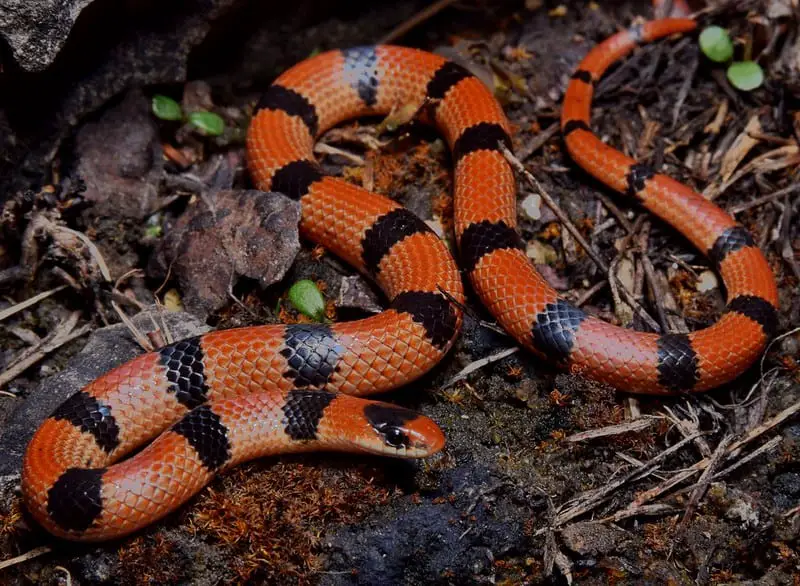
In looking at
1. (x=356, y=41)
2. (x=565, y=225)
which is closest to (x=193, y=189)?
(x=356, y=41)

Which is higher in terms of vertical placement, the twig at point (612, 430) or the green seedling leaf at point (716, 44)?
the green seedling leaf at point (716, 44)

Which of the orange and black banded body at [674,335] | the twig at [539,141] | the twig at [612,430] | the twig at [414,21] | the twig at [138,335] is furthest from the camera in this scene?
the twig at [414,21]

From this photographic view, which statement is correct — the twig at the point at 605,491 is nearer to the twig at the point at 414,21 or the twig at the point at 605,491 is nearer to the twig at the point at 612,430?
the twig at the point at 612,430

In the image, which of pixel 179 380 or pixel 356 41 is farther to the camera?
pixel 356 41

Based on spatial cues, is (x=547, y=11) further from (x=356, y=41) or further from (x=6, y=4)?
(x=6, y=4)

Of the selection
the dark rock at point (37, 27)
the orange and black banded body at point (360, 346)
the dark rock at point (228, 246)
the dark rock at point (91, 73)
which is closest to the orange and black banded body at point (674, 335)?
the orange and black banded body at point (360, 346)

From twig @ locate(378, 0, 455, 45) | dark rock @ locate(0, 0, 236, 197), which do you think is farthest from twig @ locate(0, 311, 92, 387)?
twig @ locate(378, 0, 455, 45)
